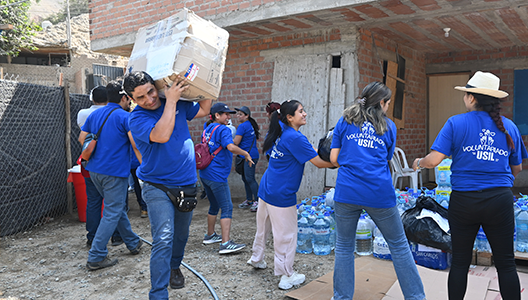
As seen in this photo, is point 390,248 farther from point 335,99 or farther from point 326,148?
point 335,99

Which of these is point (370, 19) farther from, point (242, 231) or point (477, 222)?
point (477, 222)

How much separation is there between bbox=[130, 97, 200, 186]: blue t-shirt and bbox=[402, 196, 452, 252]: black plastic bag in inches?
89.1

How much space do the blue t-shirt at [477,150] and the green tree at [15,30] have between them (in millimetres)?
21189

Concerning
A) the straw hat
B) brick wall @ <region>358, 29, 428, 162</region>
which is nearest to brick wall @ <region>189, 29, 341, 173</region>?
brick wall @ <region>358, 29, 428, 162</region>

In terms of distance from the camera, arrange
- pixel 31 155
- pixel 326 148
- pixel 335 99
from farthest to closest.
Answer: pixel 335 99
pixel 31 155
pixel 326 148

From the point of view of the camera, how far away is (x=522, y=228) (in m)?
3.89

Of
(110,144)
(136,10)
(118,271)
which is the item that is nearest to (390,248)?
(118,271)

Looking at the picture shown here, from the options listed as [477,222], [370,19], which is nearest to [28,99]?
[370,19]

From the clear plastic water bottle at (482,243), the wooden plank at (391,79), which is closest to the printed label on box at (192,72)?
the clear plastic water bottle at (482,243)

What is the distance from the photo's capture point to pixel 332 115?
22.2ft

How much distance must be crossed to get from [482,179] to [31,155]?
19.5 ft

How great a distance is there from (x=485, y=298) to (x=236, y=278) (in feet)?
7.07

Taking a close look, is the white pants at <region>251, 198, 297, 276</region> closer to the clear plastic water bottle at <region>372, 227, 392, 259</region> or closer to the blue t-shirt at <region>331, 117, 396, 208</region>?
the blue t-shirt at <region>331, 117, 396, 208</region>

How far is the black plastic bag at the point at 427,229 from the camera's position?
373 cm
